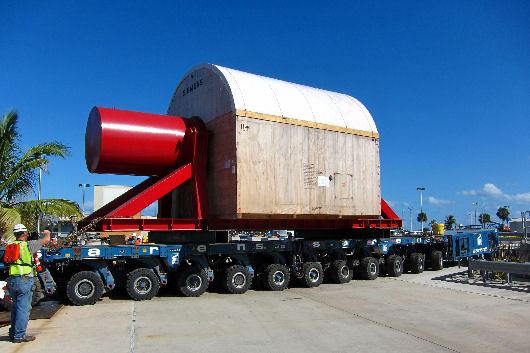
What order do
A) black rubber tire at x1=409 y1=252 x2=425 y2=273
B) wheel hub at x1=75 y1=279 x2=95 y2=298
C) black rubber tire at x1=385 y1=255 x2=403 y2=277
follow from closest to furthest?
wheel hub at x1=75 y1=279 x2=95 y2=298 < black rubber tire at x1=385 y1=255 x2=403 y2=277 < black rubber tire at x1=409 y1=252 x2=425 y2=273

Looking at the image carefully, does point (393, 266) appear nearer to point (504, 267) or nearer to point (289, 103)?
point (504, 267)

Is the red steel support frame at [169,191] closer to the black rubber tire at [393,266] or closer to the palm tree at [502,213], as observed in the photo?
the black rubber tire at [393,266]

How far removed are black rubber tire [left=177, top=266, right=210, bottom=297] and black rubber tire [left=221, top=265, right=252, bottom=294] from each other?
2.15 feet

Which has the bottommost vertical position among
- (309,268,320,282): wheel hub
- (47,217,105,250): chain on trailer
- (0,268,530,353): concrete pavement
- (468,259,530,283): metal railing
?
(0,268,530,353): concrete pavement

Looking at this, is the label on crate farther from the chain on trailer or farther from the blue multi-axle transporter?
the chain on trailer

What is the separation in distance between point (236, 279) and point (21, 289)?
6401mm

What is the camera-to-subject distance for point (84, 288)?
427 inches

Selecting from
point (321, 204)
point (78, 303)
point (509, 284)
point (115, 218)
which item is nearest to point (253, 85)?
point (321, 204)

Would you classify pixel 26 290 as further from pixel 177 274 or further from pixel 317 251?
pixel 317 251

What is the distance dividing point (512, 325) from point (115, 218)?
351 inches

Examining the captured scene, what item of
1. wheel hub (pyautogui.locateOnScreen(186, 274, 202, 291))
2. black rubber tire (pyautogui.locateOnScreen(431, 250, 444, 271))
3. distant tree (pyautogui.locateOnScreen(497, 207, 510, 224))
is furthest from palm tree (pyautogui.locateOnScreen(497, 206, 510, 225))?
wheel hub (pyautogui.locateOnScreen(186, 274, 202, 291))

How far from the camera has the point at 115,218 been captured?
11.3 m

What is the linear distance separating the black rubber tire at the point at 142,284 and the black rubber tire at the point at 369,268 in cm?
754

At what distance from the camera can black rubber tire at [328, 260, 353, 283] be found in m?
15.2
